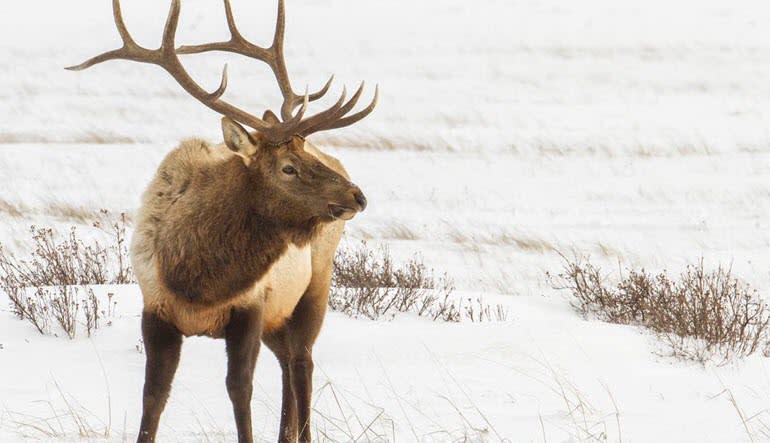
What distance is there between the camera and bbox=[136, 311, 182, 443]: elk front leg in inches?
215

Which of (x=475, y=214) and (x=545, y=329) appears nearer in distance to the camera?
(x=545, y=329)

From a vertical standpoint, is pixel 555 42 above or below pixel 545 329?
above

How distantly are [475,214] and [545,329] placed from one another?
585 cm

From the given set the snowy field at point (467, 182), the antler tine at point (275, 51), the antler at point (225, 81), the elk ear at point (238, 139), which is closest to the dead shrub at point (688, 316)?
the snowy field at point (467, 182)

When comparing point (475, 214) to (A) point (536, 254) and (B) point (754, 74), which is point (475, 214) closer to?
(A) point (536, 254)

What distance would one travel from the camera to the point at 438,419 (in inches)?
259

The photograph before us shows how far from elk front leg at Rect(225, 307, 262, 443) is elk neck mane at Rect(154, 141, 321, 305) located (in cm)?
14

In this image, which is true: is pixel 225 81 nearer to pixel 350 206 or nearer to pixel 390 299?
pixel 350 206

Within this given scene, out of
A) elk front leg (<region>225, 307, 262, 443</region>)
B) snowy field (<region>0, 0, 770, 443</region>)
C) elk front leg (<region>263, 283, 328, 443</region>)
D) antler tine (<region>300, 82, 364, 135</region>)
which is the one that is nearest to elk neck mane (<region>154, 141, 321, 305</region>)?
elk front leg (<region>225, 307, 262, 443</region>)

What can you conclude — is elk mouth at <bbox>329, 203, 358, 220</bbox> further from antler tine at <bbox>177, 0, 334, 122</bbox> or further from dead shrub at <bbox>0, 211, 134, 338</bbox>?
dead shrub at <bbox>0, 211, 134, 338</bbox>

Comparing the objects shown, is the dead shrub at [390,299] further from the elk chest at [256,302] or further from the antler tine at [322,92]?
the elk chest at [256,302]

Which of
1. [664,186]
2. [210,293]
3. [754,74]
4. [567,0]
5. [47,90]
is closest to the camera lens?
[210,293]

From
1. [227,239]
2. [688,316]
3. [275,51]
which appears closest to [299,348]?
[227,239]

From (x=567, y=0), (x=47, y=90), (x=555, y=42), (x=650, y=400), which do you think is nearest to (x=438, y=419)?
(x=650, y=400)
